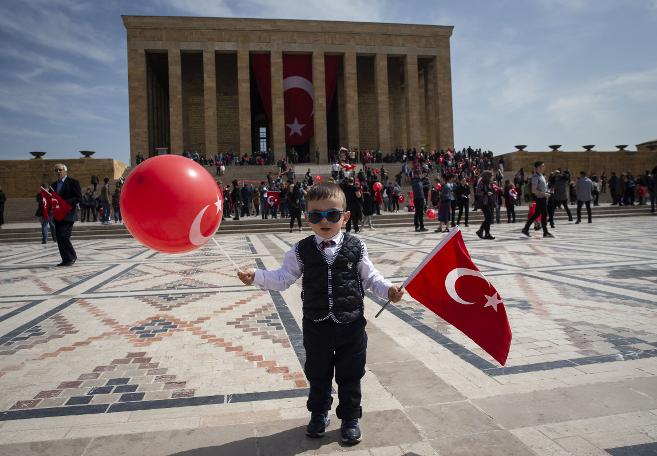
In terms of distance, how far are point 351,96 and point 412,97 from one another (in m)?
4.86

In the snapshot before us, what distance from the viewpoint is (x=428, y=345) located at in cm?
325

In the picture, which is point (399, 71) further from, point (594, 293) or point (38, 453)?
point (38, 453)

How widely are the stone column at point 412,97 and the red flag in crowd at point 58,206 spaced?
1160 inches

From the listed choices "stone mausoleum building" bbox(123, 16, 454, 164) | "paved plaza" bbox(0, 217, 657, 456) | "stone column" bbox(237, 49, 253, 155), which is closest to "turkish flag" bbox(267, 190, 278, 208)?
"paved plaza" bbox(0, 217, 657, 456)

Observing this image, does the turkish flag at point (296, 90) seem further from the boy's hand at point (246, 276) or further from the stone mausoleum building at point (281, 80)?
the boy's hand at point (246, 276)

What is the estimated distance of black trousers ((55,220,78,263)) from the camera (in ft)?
25.2

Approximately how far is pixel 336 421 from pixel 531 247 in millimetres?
7612

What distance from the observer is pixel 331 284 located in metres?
2.12

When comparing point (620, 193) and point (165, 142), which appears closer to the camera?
point (620, 193)

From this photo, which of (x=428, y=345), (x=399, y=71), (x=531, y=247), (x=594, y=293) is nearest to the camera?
(x=428, y=345)

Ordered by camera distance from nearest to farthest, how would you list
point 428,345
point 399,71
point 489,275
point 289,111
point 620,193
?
point 428,345 < point 489,275 < point 620,193 < point 289,111 < point 399,71

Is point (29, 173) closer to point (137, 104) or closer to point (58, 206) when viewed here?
point (137, 104)

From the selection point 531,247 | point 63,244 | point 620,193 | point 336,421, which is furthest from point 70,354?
point 620,193

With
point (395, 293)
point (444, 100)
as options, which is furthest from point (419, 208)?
point (444, 100)
